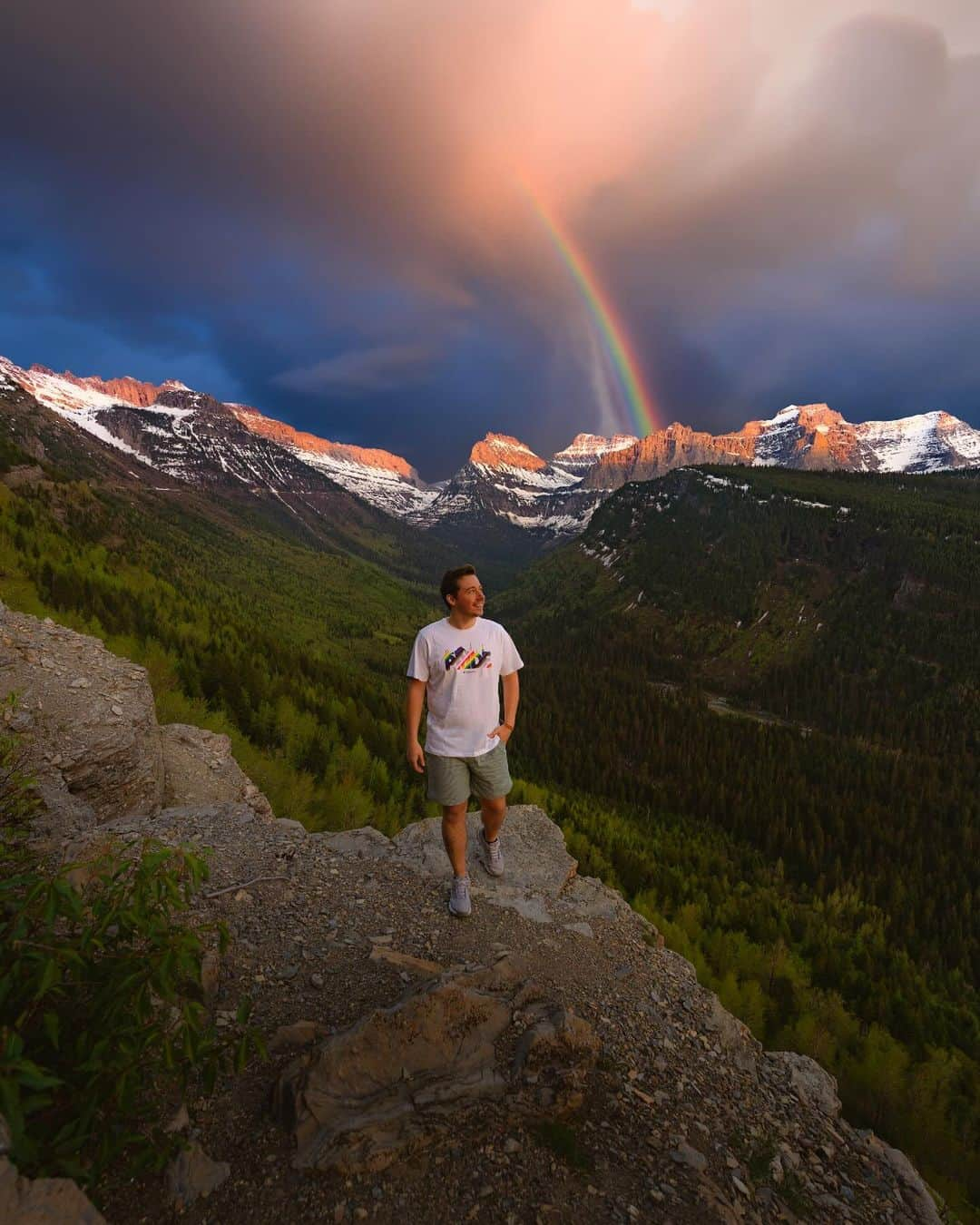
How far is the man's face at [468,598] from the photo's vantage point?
8.04 m

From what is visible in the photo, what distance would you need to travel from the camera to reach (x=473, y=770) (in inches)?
341

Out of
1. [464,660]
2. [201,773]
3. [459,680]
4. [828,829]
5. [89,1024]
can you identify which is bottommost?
[828,829]

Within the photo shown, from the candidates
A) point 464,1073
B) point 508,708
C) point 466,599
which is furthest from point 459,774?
point 464,1073

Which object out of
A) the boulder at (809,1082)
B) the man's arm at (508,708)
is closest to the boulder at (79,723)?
the man's arm at (508,708)

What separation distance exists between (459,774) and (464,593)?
2.91m

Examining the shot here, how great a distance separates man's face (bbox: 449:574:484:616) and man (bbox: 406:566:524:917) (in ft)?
0.05

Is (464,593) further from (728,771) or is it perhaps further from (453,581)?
(728,771)

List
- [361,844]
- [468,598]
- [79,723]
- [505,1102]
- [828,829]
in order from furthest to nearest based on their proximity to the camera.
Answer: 1. [828,829]
2. [79,723]
3. [361,844]
4. [468,598]
5. [505,1102]

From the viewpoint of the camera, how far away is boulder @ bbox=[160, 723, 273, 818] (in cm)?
1462

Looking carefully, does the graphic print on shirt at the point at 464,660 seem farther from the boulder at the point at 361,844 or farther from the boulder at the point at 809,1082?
the boulder at the point at 809,1082

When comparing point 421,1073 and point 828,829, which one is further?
point 828,829

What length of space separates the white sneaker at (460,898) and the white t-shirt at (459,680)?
217 cm

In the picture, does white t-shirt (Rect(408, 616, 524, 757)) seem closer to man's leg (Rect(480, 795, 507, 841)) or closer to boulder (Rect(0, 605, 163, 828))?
man's leg (Rect(480, 795, 507, 841))

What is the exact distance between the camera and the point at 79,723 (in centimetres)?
1220
